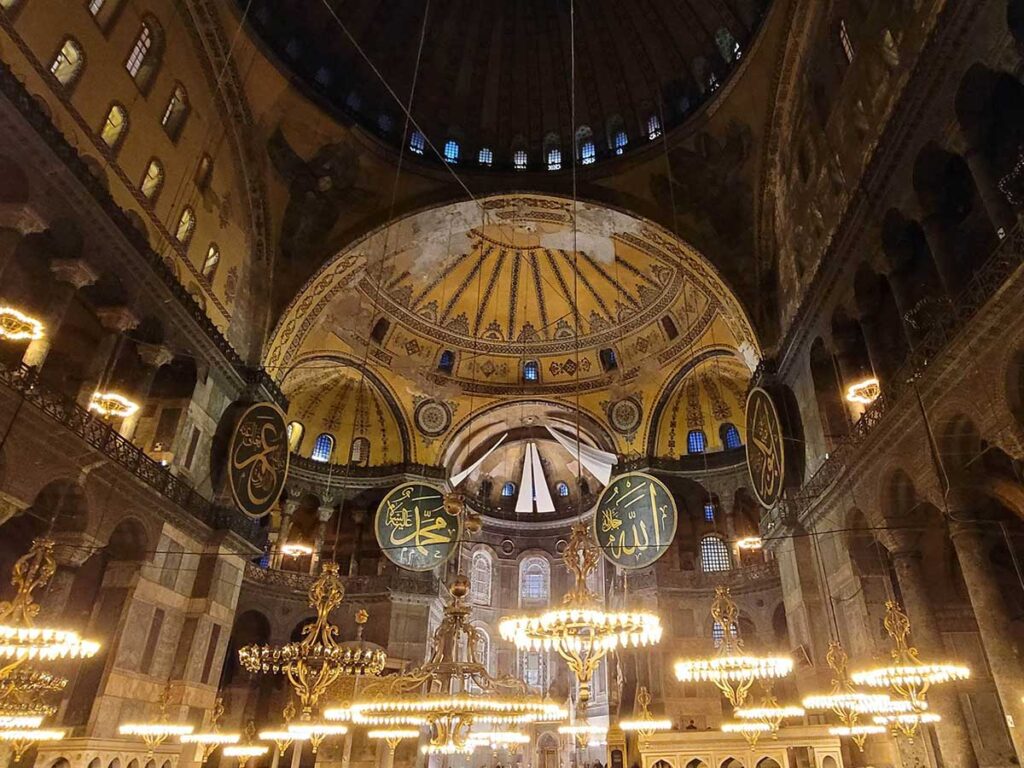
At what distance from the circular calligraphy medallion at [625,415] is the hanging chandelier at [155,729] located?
12.6m

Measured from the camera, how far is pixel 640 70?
1520 cm

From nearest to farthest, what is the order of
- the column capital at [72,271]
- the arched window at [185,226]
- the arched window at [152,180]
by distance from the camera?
the column capital at [72,271], the arched window at [152,180], the arched window at [185,226]

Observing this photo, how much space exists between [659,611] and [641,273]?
880cm

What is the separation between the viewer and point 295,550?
1770cm

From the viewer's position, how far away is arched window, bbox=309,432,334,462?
1861 centimetres

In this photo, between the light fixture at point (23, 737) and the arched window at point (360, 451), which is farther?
the arched window at point (360, 451)

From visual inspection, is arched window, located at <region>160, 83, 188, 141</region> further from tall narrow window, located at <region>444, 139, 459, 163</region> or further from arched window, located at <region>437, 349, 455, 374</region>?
arched window, located at <region>437, 349, 455, 374</region>

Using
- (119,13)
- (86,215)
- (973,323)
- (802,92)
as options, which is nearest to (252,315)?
(86,215)

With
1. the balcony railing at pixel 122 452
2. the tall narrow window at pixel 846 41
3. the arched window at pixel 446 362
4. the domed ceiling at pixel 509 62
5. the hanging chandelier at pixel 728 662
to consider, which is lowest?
the hanging chandelier at pixel 728 662

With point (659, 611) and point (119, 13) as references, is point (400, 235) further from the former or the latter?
point (659, 611)

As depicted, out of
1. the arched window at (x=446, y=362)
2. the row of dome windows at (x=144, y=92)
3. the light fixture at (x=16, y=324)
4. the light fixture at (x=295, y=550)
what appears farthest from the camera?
the arched window at (x=446, y=362)

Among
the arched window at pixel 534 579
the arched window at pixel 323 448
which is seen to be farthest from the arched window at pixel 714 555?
the arched window at pixel 323 448

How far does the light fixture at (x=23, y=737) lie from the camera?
804 centimetres

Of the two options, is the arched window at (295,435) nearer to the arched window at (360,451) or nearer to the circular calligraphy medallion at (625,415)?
the arched window at (360,451)
